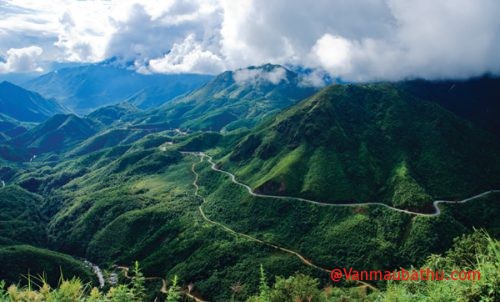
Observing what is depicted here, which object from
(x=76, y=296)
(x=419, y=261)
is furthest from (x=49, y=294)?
(x=419, y=261)

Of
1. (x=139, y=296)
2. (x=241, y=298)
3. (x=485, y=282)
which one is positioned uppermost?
(x=485, y=282)

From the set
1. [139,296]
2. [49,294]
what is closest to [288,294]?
[139,296]

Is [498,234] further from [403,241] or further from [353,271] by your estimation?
[353,271]

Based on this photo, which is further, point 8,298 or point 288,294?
point 288,294

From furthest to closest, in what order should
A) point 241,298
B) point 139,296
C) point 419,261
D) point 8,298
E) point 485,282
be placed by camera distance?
point 419,261 → point 241,298 → point 139,296 → point 485,282 → point 8,298

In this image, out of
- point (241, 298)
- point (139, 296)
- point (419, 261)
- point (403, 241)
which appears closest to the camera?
point (139, 296)

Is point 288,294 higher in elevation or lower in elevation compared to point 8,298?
lower

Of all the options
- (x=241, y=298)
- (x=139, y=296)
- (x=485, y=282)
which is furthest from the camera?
(x=241, y=298)

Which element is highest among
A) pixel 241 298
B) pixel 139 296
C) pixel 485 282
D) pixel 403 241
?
pixel 485 282

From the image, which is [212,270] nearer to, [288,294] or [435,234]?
[435,234]
